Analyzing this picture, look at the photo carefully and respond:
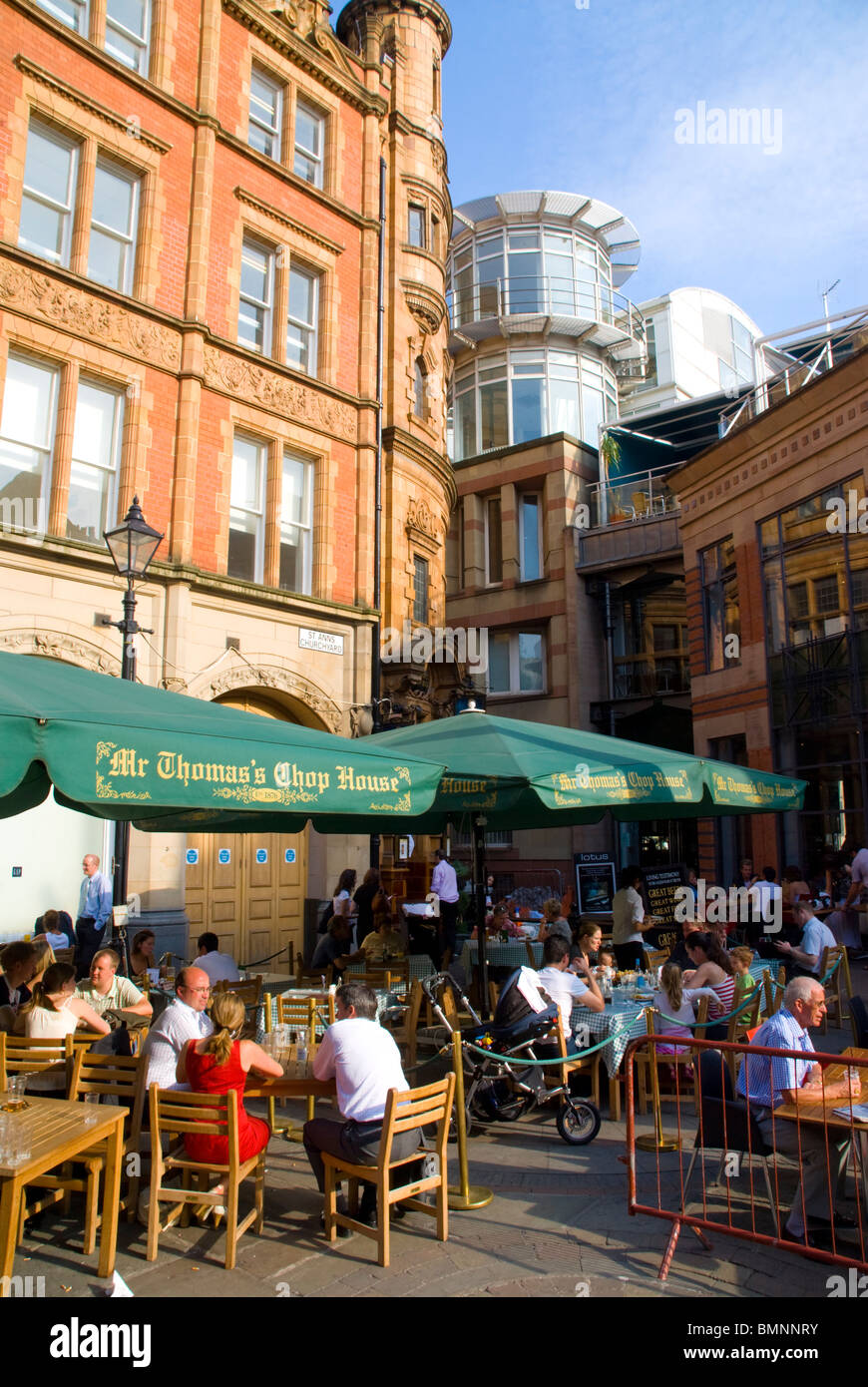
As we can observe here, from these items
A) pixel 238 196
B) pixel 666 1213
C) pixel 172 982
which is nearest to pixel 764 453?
pixel 238 196

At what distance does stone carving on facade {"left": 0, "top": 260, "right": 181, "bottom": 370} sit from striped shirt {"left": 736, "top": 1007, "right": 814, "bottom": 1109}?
543 inches

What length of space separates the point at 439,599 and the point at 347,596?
4488 mm

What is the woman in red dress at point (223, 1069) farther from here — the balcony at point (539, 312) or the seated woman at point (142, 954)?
the balcony at point (539, 312)

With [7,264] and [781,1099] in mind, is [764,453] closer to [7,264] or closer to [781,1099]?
[7,264]

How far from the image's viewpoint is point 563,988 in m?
7.60

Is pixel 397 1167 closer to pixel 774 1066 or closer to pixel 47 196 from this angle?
pixel 774 1066

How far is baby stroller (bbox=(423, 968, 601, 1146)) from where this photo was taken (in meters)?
7.02

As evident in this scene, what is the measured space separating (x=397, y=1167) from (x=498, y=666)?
26200 millimetres

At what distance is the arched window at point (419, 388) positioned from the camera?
2178 centimetres

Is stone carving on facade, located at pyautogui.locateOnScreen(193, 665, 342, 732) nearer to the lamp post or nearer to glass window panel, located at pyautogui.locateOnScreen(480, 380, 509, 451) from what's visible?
the lamp post

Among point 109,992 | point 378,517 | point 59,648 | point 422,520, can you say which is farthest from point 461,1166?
point 422,520

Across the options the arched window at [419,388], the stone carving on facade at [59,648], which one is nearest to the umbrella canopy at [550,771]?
the stone carving on facade at [59,648]

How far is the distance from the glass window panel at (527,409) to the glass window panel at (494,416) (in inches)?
13.6

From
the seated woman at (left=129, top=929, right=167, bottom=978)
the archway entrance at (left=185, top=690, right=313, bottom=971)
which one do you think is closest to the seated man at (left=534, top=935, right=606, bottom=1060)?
the seated woman at (left=129, top=929, right=167, bottom=978)
